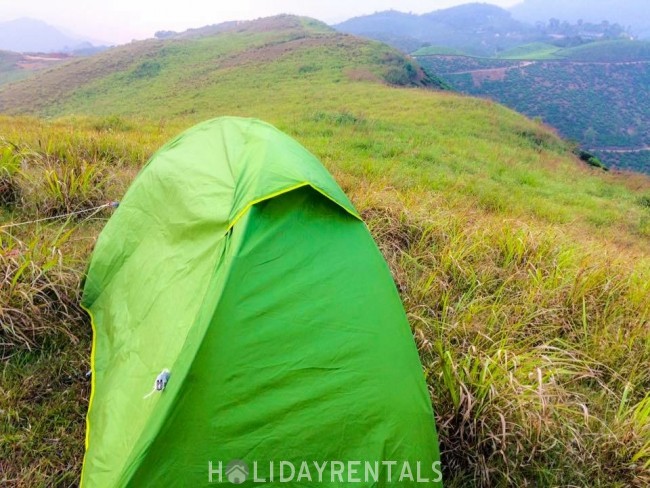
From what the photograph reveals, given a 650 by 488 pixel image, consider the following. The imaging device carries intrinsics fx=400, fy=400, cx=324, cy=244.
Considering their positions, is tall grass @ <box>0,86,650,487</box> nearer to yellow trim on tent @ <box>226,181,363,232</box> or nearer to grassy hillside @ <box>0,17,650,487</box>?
grassy hillside @ <box>0,17,650,487</box>

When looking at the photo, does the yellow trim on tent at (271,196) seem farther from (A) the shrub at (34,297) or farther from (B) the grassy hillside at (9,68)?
(B) the grassy hillside at (9,68)

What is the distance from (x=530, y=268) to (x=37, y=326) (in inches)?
168

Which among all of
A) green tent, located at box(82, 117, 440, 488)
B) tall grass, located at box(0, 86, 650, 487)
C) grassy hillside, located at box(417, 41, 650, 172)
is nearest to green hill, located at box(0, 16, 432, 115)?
tall grass, located at box(0, 86, 650, 487)

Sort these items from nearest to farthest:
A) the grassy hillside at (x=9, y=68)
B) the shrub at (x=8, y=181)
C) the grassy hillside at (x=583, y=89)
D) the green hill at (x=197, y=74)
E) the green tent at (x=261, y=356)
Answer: the green tent at (x=261, y=356)
the shrub at (x=8, y=181)
the green hill at (x=197, y=74)
the grassy hillside at (x=583, y=89)
the grassy hillside at (x=9, y=68)

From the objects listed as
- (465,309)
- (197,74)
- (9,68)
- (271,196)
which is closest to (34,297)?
(271,196)

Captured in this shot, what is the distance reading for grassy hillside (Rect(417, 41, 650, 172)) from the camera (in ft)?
182

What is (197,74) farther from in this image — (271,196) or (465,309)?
(271,196)

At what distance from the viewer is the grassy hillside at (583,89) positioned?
55.4m

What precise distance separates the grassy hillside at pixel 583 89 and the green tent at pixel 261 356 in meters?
53.7

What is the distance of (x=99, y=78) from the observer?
36.2 metres

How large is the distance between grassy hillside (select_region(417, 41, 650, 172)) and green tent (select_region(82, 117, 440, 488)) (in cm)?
5372

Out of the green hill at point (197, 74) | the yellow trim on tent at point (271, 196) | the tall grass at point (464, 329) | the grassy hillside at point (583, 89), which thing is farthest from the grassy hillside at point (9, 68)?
the yellow trim on tent at point (271, 196)

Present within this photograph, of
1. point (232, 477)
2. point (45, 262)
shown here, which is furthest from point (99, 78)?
point (232, 477)

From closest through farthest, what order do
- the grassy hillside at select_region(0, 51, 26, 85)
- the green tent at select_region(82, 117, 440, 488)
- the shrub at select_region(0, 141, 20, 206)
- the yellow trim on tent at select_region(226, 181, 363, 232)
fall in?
the green tent at select_region(82, 117, 440, 488)
the yellow trim on tent at select_region(226, 181, 363, 232)
the shrub at select_region(0, 141, 20, 206)
the grassy hillside at select_region(0, 51, 26, 85)
